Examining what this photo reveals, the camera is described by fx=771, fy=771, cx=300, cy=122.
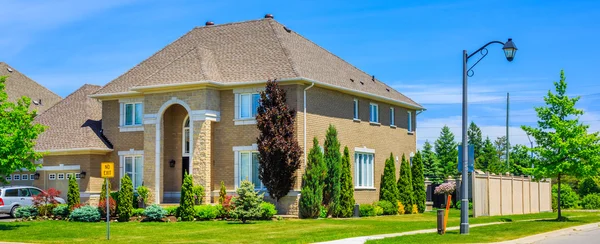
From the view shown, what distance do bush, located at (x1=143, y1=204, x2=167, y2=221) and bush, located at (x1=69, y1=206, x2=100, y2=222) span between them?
8.10ft

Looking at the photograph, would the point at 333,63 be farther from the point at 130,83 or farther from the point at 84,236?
the point at 84,236

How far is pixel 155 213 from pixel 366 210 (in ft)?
34.3

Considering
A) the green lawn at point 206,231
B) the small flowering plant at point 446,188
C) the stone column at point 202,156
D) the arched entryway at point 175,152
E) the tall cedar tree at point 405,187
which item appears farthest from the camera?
the small flowering plant at point 446,188

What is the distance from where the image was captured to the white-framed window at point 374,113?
4077 cm

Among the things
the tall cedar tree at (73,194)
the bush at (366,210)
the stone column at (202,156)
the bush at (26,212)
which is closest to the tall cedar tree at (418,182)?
the bush at (366,210)

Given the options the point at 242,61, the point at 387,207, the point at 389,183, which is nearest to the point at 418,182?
the point at 389,183

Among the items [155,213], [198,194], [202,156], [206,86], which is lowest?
[155,213]

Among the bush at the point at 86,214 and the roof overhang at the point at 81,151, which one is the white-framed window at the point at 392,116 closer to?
the roof overhang at the point at 81,151

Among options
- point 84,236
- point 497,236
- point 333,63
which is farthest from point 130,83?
point 497,236

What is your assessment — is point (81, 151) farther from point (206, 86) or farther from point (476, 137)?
point (476, 137)

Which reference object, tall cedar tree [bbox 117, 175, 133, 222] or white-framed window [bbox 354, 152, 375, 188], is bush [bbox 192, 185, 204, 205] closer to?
tall cedar tree [bbox 117, 175, 133, 222]

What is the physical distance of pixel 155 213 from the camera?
32.5 meters

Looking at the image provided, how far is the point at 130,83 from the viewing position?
39.5 m

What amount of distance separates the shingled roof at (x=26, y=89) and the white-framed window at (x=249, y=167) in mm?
22904
